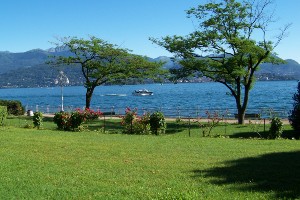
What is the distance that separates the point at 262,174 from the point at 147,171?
8.15ft

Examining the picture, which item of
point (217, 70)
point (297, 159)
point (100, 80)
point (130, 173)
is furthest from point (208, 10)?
point (130, 173)

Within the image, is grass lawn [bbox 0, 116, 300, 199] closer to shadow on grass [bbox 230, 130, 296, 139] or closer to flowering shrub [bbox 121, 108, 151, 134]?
flowering shrub [bbox 121, 108, 151, 134]

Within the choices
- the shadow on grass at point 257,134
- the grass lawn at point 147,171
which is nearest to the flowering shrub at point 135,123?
the shadow on grass at point 257,134

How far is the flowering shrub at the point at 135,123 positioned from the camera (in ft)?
66.3

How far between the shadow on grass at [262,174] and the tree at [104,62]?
93.1 ft

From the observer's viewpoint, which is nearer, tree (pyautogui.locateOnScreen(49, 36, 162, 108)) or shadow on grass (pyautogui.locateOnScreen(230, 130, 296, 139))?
shadow on grass (pyautogui.locateOnScreen(230, 130, 296, 139))

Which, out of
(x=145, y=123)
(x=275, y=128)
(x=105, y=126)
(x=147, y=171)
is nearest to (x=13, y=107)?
(x=105, y=126)

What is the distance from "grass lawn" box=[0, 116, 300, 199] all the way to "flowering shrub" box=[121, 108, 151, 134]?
6033 mm

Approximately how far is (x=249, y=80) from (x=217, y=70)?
2.65 meters

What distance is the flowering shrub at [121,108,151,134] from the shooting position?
66.3ft

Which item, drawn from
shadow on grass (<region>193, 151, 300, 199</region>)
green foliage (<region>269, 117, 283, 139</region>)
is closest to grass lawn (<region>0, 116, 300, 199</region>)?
shadow on grass (<region>193, 151, 300, 199</region>)

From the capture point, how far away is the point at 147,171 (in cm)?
930

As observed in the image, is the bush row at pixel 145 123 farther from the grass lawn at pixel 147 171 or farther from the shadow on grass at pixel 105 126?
the grass lawn at pixel 147 171

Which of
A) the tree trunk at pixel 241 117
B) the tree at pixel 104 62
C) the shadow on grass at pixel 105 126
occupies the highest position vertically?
the tree at pixel 104 62
